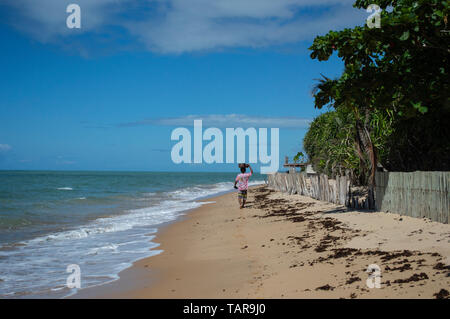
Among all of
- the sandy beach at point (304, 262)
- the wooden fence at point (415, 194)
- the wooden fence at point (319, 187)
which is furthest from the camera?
the wooden fence at point (319, 187)

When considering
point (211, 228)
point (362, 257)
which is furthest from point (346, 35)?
point (211, 228)

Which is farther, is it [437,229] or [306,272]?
[437,229]

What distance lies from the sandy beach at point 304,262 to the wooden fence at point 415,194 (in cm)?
26

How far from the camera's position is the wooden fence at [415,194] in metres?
7.48

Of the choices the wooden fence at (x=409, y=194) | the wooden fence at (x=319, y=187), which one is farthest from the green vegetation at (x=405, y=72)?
the wooden fence at (x=319, y=187)

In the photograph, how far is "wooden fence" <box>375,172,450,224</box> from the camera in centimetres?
748

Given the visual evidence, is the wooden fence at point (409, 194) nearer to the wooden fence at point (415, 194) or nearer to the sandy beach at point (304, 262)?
the wooden fence at point (415, 194)

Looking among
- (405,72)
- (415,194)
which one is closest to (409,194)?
(415,194)

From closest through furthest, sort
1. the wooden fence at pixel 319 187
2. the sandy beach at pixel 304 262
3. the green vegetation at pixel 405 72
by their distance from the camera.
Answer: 1. the sandy beach at pixel 304 262
2. the green vegetation at pixel 405 72
3. the wooden fence at pixel 319 187

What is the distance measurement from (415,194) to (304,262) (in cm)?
371

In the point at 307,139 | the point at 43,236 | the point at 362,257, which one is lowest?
the point at 43,236
